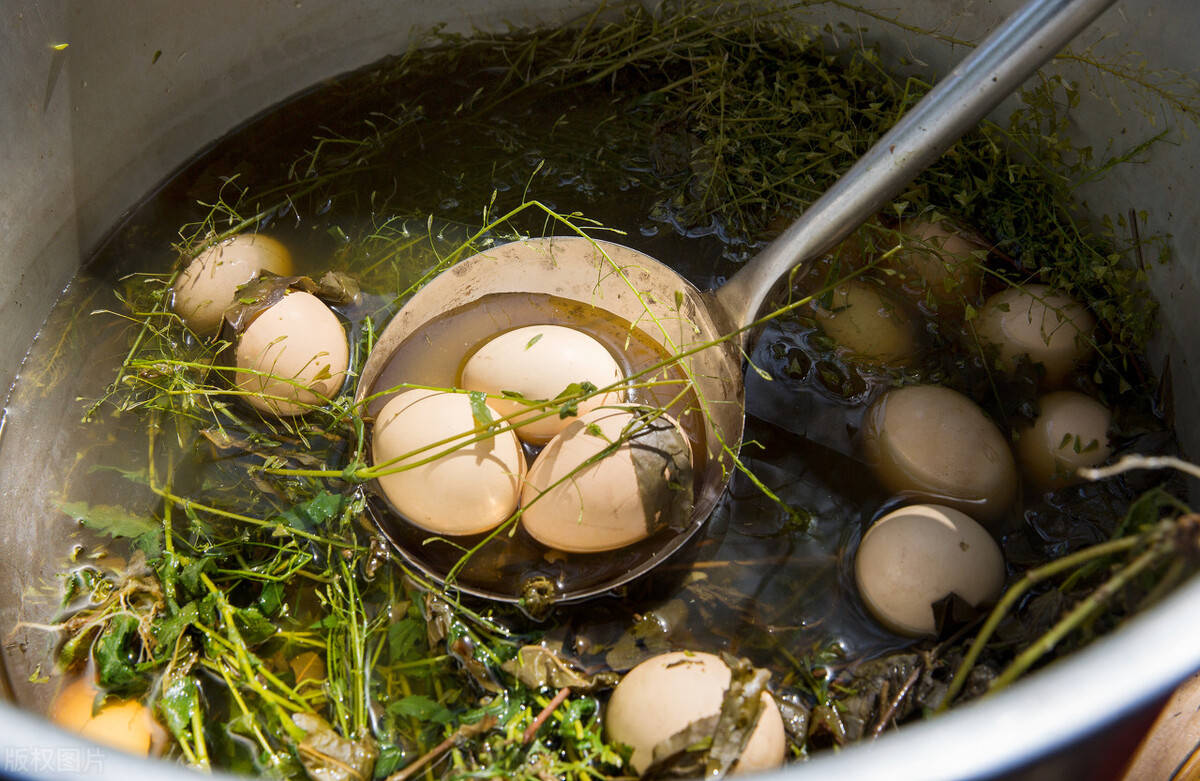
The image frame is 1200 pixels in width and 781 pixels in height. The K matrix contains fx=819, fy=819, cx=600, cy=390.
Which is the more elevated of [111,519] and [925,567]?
[111,519]

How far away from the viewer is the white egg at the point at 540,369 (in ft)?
2.84

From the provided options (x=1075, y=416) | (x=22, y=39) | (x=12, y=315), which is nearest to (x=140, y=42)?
(x=22, y=39)

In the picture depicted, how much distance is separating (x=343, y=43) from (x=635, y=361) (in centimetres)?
76

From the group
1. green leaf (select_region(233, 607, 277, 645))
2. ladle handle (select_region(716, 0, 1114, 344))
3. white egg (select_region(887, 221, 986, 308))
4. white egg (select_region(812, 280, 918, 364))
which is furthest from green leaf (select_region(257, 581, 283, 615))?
white egg (select_region(887, 221, 986, 308))

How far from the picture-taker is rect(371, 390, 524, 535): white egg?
820 mm

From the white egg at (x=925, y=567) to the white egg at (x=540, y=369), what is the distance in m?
0.32

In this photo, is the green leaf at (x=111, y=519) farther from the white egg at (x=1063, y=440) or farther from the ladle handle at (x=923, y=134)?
the white egg at (x=1063, y=440)

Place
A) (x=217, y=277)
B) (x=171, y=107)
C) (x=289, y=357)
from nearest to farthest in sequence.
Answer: (x=289, y=357) → (x=217, y=277) → (x=171, y=107)

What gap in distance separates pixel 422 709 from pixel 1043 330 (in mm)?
815

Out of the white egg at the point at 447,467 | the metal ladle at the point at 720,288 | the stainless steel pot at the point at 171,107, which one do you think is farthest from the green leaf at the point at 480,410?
the stainless steel pot at the point at 171,107

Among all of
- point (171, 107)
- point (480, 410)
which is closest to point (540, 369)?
point (480, 410)

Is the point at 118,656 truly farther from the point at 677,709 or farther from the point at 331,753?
the point at 677,709

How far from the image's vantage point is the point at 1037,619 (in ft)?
2.48

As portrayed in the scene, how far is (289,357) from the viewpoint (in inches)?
37.6
